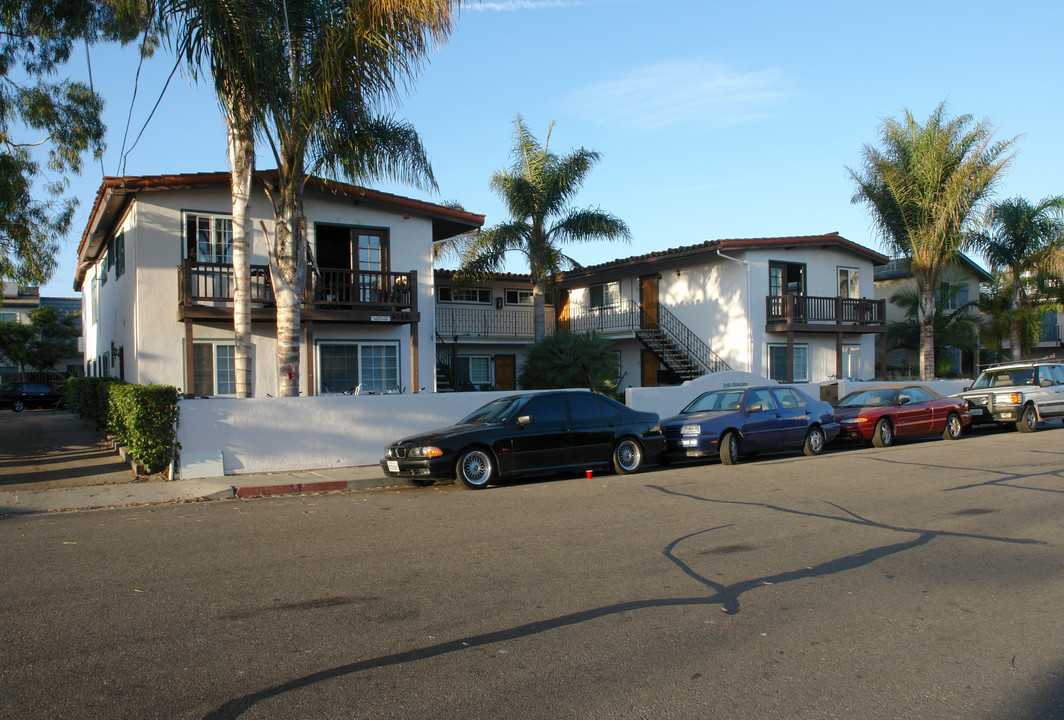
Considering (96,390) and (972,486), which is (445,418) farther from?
(96,390)

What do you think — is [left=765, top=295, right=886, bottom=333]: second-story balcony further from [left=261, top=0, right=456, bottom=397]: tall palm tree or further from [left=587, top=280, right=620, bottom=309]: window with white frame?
[left=261, top=0, right=456, bottom=397]: tall palm tree

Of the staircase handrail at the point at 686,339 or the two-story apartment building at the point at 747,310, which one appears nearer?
the two-story apartment building at the point at 747,310

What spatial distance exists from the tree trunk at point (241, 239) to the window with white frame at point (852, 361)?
75.9 feet

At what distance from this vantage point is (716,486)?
37.8 feet

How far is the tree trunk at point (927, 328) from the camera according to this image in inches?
1102

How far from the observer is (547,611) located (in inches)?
218

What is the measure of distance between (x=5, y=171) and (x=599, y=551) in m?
18.5

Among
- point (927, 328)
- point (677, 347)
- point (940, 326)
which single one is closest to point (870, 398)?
A: point (677, 347)

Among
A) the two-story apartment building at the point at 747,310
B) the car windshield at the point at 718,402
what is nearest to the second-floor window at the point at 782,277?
the two-story apartment building at the point at 747,310

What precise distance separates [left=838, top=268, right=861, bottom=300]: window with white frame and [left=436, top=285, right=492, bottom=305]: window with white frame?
13172 millimetres

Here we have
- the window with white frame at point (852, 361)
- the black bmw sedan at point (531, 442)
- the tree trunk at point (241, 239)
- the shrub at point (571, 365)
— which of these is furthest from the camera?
the window with white frame at point (852, 361)

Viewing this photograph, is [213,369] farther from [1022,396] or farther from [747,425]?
[1022,396]

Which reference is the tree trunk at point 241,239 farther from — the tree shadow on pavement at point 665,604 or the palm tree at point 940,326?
the palm tree at point 940,326

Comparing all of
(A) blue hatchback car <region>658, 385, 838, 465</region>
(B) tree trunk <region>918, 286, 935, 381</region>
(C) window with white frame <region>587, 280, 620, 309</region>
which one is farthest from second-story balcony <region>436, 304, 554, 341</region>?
(B) tree trunk <region>918, 286, 935, 381</region>
